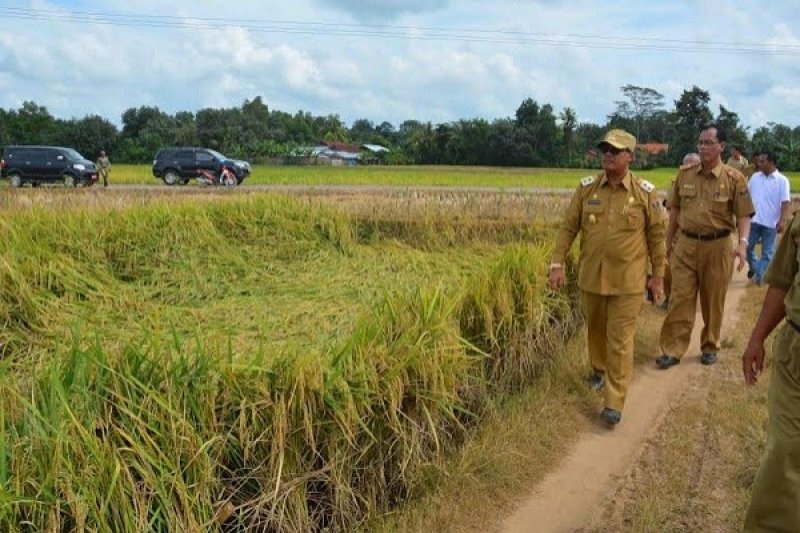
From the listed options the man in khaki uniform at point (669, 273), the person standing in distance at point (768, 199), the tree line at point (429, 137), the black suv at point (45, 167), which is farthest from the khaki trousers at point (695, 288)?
the tree line at point (429, 137)

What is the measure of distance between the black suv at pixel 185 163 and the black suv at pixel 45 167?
2.27 metres

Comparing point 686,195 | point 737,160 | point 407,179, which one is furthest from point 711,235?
point 407,179

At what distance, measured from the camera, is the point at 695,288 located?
515 centimetres

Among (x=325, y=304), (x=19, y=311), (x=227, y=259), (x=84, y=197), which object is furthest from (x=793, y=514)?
(x=84, y=197)

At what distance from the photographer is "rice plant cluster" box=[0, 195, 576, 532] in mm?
2168

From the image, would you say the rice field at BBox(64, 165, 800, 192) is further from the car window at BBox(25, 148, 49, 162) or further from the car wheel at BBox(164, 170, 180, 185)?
the car window at BBox(25, 148, 49, 162)

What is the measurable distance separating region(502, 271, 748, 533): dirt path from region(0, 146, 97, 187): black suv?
19603 mm

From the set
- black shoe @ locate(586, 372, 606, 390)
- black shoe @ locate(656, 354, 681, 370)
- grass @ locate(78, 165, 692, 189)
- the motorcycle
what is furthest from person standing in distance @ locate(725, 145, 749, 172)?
the motorcycle

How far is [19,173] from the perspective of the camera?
2123 centimetres

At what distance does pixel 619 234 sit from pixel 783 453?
1980mm

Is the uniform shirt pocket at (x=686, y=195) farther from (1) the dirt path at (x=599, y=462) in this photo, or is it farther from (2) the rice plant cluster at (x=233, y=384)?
(1) the dirt path at (x=599, y=462)

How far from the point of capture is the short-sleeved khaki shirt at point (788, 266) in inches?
95.3

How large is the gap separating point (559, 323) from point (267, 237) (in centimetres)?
387

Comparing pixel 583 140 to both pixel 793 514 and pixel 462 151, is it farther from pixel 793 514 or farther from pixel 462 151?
pixel 793 514
